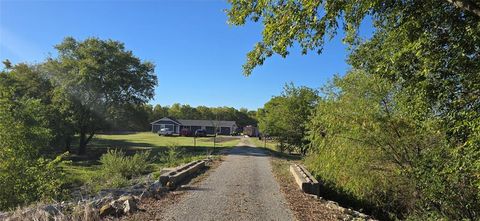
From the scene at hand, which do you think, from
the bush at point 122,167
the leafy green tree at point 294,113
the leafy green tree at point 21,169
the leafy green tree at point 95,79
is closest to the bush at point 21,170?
the leafy green tree at point 21,169

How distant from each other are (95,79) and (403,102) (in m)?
33.9

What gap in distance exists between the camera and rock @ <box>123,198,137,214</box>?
8672 mm

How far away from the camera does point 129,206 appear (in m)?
8.81

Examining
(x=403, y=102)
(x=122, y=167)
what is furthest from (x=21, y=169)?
(x=403, y=102)

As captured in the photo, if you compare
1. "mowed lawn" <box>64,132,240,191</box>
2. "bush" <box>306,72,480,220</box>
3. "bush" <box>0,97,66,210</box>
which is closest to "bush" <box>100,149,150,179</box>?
"mowed lawn" <box>64,132,240,191</box>

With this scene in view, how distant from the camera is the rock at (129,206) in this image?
8672 millimetres

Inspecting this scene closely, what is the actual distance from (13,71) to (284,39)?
38.8 metres

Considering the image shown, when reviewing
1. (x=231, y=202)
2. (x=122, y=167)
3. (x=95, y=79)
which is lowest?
(x=231, y=202)

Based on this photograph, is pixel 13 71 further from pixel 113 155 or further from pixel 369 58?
pixel 369 58

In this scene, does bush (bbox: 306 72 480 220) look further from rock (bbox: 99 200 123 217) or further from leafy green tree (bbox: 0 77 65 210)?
leafy green tree (bbox: 0 77 65 210)

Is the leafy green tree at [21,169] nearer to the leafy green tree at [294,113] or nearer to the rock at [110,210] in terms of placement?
the rock at [110,210]

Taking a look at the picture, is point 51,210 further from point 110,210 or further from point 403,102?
point 403,102

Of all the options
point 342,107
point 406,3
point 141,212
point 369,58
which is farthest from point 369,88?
point 141,212

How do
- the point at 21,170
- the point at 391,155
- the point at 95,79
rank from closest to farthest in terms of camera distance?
the point at 391,155, the point at 21,170, the point at 95,79
